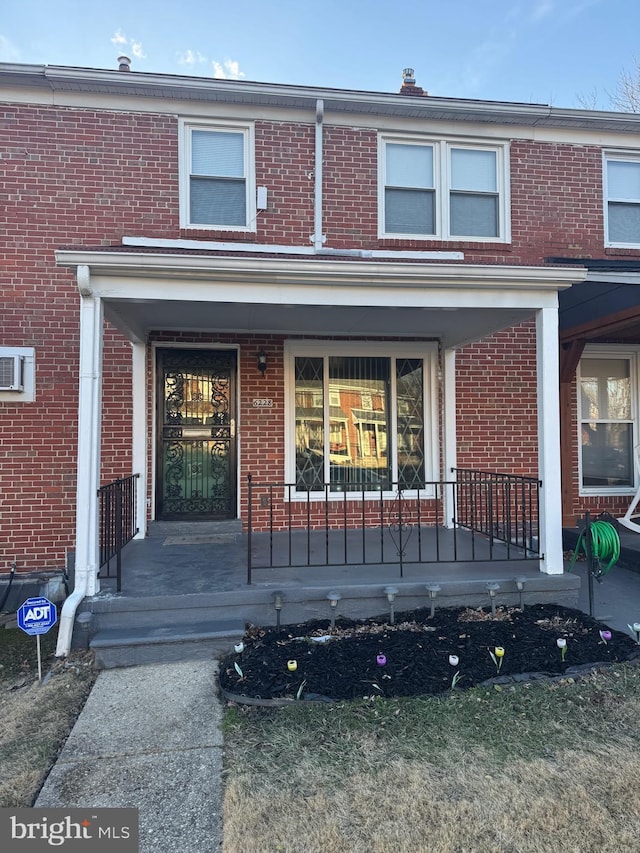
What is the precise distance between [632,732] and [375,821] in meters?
1.64

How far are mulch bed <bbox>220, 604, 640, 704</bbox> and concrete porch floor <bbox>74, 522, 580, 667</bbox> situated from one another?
14 centimetres

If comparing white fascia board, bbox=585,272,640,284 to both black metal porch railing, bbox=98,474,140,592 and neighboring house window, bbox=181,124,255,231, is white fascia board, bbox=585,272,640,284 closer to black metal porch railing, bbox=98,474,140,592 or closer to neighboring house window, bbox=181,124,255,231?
neighboring house window, bbox=181,124,255,231

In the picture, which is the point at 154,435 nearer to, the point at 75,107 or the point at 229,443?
the point at 229,443

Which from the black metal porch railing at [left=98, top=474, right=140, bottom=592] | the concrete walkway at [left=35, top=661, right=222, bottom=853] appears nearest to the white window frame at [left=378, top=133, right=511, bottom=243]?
the black metal porch railing at [left=98, top=474, right=140, bottom=592]

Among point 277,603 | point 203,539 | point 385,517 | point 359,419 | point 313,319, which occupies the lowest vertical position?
point 277,603

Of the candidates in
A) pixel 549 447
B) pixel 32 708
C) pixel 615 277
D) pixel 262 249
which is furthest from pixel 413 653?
pixel 262 249

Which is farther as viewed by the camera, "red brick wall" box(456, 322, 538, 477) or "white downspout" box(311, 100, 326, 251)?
"red brick wall" box(456, 322, 538, 477)

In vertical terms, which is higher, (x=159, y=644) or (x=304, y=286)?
(x=304, y=286)

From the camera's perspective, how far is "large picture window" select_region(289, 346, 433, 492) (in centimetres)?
664

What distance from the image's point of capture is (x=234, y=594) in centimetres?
418

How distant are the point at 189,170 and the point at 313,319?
8.15 feet

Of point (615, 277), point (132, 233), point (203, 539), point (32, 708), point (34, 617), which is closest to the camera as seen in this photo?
point (32, 708)

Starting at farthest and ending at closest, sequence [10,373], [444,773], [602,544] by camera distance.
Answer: [10,373] → [602,544] → [444,773]

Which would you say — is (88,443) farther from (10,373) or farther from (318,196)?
(318,196)
